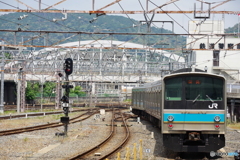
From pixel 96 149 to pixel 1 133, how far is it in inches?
269

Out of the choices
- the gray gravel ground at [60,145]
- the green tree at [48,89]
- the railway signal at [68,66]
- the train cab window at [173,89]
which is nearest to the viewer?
the train cab window at [173,89]

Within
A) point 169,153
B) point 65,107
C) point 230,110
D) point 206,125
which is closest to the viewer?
point 206,125

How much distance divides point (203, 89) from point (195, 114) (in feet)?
2.66

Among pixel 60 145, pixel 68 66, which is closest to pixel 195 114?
pixel 60 145

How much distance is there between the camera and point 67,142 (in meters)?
16.6

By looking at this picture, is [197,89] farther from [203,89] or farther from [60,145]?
[60,145]

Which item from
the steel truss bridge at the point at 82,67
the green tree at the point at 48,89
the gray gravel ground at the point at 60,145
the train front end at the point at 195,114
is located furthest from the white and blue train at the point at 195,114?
the green tree at the point at 48,89

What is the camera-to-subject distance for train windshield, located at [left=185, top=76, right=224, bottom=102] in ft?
41.3

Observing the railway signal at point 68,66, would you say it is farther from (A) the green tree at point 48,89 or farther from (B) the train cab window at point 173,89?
(A) the green tree at point 48,89

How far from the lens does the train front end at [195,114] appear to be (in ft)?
40.9

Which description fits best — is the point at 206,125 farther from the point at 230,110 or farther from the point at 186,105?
the point at 230,110

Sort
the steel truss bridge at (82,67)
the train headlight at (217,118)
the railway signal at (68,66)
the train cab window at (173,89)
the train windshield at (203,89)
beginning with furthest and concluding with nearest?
the steel truss bridge at (82,67) < the railway signal at (68,66) < the train cab window at (173,89) < the train windshield at (203,89) < the train headlight at (217,118)

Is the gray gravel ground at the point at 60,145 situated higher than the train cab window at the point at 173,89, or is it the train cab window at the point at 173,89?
the train cab window at the point at 173,89

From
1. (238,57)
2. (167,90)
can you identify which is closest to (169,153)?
(167,90)
